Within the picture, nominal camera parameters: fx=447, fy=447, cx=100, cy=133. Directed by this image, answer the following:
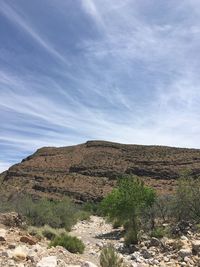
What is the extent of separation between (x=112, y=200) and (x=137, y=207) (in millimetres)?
4118

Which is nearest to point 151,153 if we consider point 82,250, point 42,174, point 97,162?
point 97,162

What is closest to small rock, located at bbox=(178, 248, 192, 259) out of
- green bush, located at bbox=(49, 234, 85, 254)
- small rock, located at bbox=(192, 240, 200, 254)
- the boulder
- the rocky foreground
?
the rocky foreground

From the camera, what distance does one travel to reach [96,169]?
109562 millimetres

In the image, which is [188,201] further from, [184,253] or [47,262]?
[47,262]

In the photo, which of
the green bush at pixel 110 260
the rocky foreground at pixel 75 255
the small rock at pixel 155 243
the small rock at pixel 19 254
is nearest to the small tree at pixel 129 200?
the rocky foreground at pixel 75 255

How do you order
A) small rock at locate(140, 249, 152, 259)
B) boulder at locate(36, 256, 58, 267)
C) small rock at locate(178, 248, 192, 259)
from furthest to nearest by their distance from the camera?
small rock at locate(140, 249, 152, 259) → small rock at locate(178, 248, 192, 259) → boulder at locate(36, 256, 58, 267)

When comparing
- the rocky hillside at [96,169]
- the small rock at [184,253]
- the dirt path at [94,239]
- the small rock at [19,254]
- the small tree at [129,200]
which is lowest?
the dirt path at [94,239]

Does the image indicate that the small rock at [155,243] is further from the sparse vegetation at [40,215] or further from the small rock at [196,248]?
the sparse vegetation at [40,215]

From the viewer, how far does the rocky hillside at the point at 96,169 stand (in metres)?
95.1

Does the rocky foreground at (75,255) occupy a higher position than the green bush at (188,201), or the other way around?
the green bush at (188,201)

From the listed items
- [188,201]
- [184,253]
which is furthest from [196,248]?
[188,201]

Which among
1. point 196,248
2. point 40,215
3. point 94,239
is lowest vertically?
point 94,239

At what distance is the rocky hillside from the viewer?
9512 centimetres

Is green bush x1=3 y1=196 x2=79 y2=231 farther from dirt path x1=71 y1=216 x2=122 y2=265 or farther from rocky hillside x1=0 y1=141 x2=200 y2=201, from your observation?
rocky hillside x1=0 y1=141 x2=200 y2=201
